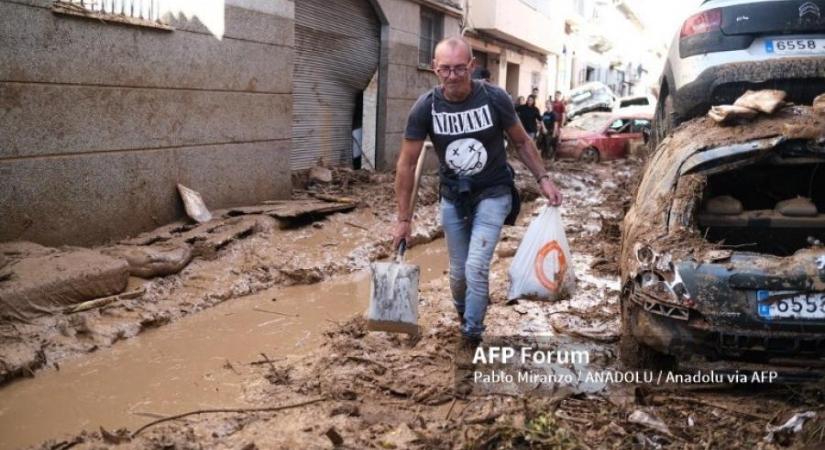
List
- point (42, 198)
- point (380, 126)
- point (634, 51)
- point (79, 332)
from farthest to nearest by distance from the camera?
point (634, 51)
point (380, 126)
point (42, 198)
point (79, 332)

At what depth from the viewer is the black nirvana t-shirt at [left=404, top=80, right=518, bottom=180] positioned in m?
3.96

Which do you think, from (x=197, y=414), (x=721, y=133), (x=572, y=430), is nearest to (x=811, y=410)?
(x=572, y=430)

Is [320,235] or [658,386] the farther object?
[320,235]

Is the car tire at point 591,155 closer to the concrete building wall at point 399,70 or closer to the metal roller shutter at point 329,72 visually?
the concrete building wall at point 399,70

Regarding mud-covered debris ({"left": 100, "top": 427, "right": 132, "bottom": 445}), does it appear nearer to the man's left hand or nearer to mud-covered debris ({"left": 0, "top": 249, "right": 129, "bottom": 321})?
mud-covered debris ({"left": 0, "top": 249, "right": 129, "bottom": 321})

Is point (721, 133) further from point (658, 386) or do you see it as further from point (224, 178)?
point (224, 178)

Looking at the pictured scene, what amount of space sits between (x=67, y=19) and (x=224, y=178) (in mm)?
2511

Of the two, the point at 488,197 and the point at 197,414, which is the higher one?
the point at 488,197

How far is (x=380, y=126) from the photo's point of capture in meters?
12.2

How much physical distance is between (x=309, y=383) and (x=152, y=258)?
2.56 meters

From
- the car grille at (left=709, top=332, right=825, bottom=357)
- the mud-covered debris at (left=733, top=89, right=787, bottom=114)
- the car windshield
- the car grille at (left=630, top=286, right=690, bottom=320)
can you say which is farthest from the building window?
the car grille at (left=709, top=332, right=825, bottom=357)

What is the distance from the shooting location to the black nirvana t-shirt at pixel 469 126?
3.96 meters

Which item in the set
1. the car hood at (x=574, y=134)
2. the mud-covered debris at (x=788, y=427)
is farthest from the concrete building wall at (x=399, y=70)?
the mud-covered debris at (x=788, y=427)

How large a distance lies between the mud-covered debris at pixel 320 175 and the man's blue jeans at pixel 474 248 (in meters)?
6.14
